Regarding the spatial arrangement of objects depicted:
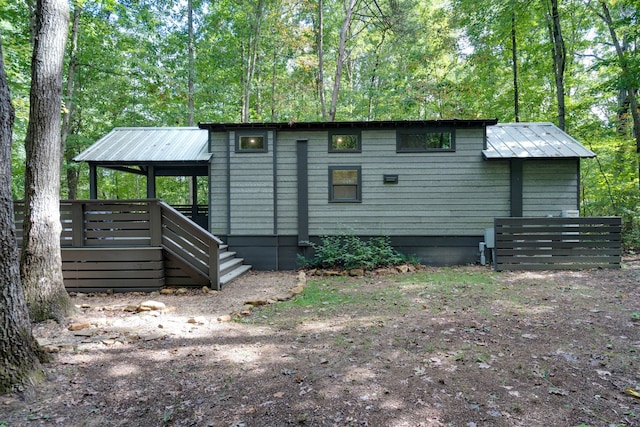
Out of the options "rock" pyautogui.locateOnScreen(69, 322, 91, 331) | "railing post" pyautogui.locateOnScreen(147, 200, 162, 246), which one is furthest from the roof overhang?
"rock" pyautogui.locateOnScreen(69, 322, 91, 331)

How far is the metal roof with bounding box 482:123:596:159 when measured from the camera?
28.3 ft

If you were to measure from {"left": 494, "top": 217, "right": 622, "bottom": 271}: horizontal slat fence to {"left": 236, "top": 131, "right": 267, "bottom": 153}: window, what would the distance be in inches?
244

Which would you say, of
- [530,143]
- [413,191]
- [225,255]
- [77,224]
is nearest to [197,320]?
[225,255]

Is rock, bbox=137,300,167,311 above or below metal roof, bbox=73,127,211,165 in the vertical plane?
below

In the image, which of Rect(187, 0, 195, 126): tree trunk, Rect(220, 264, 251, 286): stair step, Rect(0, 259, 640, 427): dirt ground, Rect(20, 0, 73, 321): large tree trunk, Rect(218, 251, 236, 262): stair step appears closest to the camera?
Rect(0, 259, 640, 427): dirt ground

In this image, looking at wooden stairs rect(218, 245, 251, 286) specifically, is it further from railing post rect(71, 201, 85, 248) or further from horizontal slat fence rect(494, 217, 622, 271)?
horizontal slat fence rect(494, 217, 622, 271)

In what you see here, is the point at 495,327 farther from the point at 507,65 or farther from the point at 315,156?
the point at 507,65

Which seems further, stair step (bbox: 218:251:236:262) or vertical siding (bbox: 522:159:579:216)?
vertical siding (bbox: 522:159:579:216)

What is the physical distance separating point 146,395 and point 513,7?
579 inches

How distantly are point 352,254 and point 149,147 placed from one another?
261 inches

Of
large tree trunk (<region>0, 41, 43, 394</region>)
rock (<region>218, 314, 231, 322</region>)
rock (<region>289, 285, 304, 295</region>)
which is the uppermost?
large tree trunk (<region>0, 41, 43, 394</region>)

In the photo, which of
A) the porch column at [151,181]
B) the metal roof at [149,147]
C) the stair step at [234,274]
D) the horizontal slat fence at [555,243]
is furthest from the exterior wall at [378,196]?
the porch column at [151,181]

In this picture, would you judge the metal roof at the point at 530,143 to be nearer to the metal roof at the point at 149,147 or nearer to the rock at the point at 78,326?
the metal roof at the point at 149,147

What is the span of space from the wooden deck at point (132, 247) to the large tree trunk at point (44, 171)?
1846 millimetres
